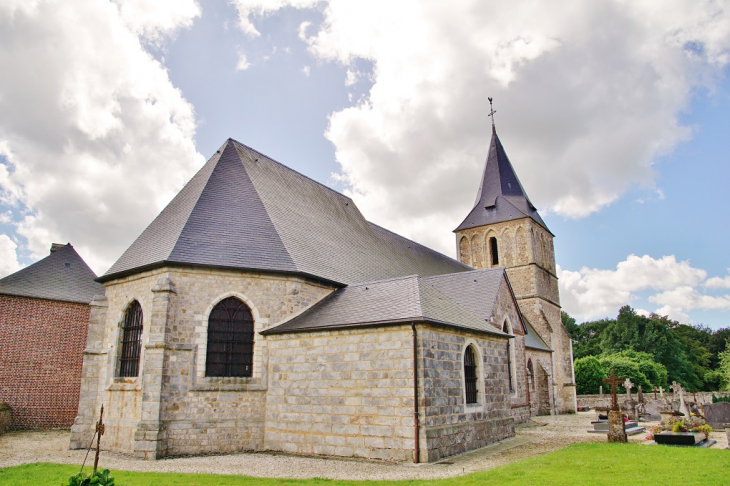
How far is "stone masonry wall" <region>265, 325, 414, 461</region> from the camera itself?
11078 millimetres

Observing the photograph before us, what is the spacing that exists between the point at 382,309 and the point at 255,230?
4.95m

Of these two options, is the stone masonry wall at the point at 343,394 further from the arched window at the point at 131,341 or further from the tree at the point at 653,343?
the tree at the point at 653,343

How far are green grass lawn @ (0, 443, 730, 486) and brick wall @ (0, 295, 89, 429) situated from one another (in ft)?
28.6

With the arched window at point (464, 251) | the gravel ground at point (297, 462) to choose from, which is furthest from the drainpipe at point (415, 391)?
the arched window at point (464, 251)

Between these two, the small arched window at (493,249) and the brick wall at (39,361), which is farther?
the small arched window at (493,249)

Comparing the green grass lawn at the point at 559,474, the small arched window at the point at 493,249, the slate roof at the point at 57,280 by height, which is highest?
the small arched window at the point at 493,249

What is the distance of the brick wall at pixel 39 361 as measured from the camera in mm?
17641

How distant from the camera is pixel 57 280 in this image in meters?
19.8

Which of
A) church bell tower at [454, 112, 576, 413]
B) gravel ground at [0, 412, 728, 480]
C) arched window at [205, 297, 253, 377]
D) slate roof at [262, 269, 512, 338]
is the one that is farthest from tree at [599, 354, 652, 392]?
arched window at [205, 297, 253, 377]

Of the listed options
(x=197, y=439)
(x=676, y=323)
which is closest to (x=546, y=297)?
(x=197, y=439)

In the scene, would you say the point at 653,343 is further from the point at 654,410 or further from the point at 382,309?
the point at 382,309

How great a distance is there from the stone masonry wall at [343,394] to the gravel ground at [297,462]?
44 centimetres

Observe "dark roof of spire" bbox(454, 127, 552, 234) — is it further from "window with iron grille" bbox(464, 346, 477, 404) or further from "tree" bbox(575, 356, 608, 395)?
"window with iron grille" bbox(464, 346, 477, 404)

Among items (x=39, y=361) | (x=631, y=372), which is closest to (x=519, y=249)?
(x=631, y=372)
